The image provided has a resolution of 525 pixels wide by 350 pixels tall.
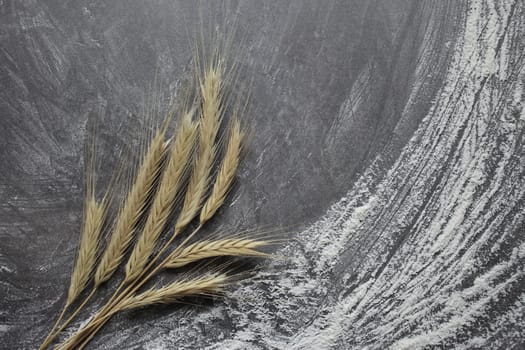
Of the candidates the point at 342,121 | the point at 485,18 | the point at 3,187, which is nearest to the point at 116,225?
the point at 3,187

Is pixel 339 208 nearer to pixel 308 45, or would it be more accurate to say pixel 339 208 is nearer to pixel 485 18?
pixel 308 45

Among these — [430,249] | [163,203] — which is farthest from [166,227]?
[430,249]

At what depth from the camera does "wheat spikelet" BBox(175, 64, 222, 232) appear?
114 cm

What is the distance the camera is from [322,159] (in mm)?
1184

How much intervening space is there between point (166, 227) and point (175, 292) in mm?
131

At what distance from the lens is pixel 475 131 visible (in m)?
1.17

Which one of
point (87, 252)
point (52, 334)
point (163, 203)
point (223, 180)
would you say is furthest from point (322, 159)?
point (52, 334)

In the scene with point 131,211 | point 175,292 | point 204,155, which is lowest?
point 175,292

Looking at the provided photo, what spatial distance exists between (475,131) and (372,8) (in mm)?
315

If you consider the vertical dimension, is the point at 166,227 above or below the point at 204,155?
below

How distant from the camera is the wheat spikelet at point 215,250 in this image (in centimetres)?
112

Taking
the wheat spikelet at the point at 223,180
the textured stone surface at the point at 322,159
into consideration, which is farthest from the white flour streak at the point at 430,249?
the wheat spikelet at the point at 223,180

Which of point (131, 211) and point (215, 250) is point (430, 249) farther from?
point (131, 211)

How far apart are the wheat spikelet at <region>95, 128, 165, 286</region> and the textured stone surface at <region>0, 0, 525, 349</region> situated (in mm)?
77
